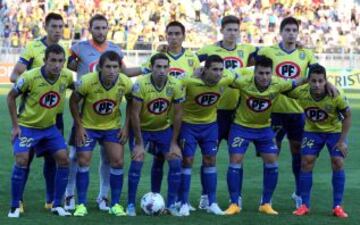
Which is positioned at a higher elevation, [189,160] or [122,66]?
[122,66]

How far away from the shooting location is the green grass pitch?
8602mm

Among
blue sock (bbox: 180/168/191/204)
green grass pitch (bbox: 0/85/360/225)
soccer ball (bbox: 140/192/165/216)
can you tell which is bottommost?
green grass pitch (bbox: 0/85/360/225)

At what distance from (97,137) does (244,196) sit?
2212 millimetres

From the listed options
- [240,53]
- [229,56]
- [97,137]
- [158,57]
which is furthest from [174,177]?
[240,53]

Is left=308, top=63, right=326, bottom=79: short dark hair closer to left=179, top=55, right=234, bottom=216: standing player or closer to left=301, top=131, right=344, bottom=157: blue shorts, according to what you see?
left=301, top=131, right=344, bottom=157: blue shorts

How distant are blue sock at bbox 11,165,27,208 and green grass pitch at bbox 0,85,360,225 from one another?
18 centimetres

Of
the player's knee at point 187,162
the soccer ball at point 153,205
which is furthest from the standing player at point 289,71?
the soccer ball at point 153,205

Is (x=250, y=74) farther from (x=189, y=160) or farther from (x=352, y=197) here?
(x=352, y=197)

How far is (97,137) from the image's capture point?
355 inches

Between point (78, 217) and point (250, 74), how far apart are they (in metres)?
2.41

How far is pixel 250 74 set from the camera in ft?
30.7

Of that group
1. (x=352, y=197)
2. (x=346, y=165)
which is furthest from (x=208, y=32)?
(x=352, y=197)

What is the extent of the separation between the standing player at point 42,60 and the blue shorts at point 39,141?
32 cm

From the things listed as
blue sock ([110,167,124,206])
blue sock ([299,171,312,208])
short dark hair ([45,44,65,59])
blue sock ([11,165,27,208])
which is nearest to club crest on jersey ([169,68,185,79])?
blue sock ([110,167,124,206])
